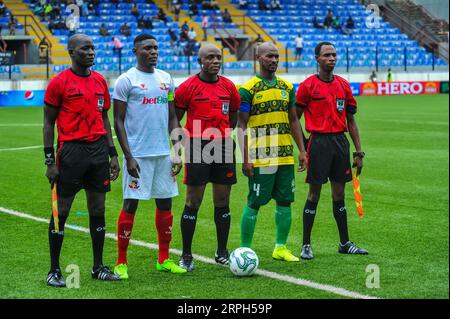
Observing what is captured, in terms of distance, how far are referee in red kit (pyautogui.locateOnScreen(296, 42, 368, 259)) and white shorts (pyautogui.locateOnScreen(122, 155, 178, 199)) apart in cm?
155

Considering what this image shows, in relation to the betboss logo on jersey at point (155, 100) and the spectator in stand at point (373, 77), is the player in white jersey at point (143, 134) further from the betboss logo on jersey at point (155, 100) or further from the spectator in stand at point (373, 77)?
the spectator in stand at point (373, 77)

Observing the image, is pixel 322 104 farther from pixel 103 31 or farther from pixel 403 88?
pixel 403 88

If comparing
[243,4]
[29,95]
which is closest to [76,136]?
[29,95]

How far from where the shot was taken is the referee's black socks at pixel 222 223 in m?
7.76

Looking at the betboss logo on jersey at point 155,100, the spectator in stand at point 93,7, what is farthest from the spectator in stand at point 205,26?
the betboss logo on jersey at point 155,100

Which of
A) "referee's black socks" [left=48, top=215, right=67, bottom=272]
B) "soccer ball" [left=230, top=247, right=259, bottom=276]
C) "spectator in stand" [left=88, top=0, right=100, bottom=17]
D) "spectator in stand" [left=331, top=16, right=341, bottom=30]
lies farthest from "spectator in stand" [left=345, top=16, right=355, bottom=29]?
"referee's black socks" [left=48, top=215, right=67, bottom=272]

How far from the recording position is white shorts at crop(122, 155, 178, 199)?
730cm

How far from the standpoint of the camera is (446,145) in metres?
18.4

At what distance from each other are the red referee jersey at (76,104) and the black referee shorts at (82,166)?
71 millimetres

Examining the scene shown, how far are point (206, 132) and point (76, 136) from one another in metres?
1.26

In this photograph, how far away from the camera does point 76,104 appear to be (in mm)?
6863
